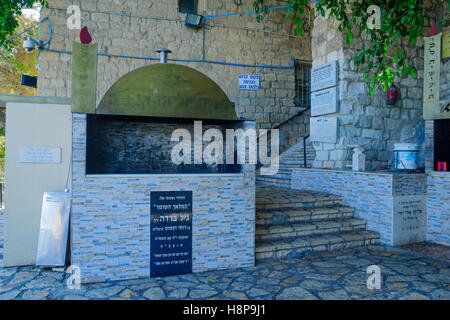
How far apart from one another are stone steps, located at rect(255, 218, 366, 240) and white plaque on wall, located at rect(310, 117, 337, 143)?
202 centimetres

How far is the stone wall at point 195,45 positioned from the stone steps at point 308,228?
5182mm

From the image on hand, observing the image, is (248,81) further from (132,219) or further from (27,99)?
(132,219)

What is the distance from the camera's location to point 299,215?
5.90m

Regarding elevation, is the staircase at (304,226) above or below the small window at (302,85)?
below

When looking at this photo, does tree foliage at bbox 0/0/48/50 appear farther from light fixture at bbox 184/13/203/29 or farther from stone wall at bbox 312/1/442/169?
stone wall at bbox 312/1/442/169

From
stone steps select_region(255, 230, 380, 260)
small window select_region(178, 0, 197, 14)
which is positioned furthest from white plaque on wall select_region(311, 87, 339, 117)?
small window select_region(178, 0, 197, 14)

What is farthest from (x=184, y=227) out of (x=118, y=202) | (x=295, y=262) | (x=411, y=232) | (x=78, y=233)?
(x=411, y=232)

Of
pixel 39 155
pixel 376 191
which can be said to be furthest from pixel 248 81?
pixel 39 155

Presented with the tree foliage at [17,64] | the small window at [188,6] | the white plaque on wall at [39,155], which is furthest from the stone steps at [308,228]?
the tree foliage at [17,64]

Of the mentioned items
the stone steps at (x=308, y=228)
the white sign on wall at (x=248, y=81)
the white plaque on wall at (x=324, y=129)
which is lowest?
the stone steps at (x=308, y=228)

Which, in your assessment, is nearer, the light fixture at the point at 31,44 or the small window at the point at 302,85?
the light fixture at the point at 31,44

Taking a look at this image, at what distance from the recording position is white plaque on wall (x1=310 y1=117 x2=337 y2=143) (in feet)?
24.1

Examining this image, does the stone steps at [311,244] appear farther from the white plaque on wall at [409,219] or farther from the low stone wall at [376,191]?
the white plaque on wall at [409,219]

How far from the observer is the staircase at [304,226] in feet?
17.0
